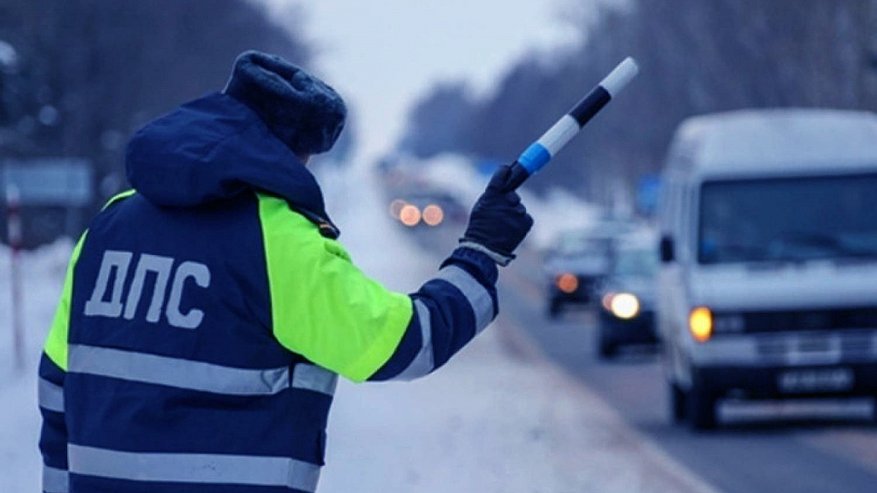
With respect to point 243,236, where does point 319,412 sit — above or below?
below

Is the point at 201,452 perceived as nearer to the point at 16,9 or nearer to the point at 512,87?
the point at 16,9

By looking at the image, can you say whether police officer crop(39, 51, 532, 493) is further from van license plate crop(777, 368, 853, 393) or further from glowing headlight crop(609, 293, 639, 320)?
glowing headlight crop(609, 293, 639, 320)

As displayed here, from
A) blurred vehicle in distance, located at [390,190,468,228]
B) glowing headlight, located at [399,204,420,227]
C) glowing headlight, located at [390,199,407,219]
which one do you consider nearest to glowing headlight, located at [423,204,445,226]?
blurred vehicle in distance, located at [390,190,468,228]

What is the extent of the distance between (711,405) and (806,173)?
198 centimetres

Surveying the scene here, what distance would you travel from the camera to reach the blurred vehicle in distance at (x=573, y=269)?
143 feet

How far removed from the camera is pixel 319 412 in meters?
4.37

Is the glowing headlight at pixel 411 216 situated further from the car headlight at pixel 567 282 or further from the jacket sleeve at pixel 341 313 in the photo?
the jacket sleeve at pixel 341 313

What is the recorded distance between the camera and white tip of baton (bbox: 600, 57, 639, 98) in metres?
4.75

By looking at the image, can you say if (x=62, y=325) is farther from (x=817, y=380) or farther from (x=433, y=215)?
(x=433, y=215)

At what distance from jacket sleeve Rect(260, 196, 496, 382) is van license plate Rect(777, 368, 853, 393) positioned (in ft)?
46.2

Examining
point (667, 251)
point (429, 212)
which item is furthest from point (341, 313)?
point (429, 212)

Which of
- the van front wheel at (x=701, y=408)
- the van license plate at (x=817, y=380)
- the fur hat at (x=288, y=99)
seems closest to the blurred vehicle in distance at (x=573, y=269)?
the van front wheel at (x=701, y=408)

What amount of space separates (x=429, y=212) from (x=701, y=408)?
84.4 metres

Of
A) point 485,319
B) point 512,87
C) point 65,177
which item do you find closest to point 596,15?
point 65,177
